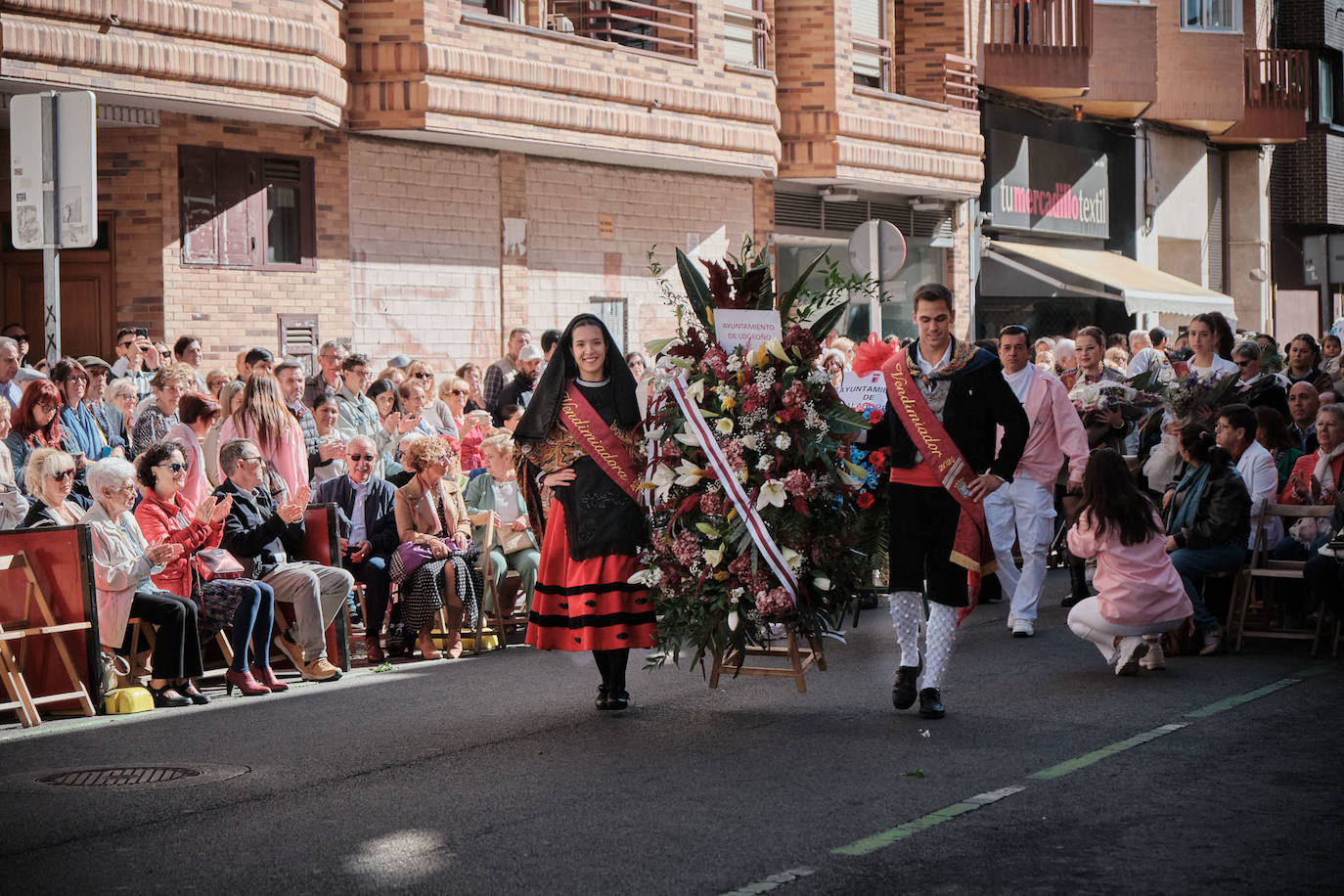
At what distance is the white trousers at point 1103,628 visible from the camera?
34.9ft

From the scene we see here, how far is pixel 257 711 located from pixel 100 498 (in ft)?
5.13

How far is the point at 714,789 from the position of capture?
767cm

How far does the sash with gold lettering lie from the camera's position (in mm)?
9273

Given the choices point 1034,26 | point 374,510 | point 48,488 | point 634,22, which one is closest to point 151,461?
point 48,488

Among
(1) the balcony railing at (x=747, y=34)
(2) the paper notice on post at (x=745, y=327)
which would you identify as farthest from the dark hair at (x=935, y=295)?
(1) the balcony railing at (x=747, y=34)

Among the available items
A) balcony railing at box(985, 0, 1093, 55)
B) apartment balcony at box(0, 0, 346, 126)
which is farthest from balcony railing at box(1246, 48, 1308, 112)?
apartment balcony at box(0, 0, 346, 126)

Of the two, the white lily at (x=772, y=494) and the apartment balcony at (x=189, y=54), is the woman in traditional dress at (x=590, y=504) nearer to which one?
the white lily at (x=772, y=494)

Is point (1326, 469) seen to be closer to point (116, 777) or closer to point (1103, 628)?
point (1103, 628)

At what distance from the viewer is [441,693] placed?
1061 centimetres

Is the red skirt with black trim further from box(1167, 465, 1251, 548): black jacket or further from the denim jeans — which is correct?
box(1167, 465, 1251, 548): black jacket

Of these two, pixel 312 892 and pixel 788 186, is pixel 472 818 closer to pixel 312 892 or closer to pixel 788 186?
pixel 312 892

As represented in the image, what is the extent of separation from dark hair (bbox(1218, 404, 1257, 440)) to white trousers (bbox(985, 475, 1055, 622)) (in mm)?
1324

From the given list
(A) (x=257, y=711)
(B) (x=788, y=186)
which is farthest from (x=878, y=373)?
(B) (x=788, y=186)

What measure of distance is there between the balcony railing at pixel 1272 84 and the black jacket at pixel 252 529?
30773 mm
